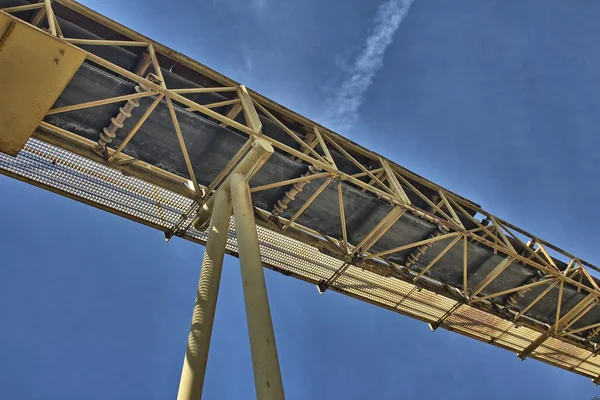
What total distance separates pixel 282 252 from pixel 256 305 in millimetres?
5243

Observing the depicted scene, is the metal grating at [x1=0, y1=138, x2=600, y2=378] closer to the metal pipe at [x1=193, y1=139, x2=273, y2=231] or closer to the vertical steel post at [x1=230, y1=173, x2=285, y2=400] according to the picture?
the metal pipe at [x1=193, y1=139, x2=273, y2=231]

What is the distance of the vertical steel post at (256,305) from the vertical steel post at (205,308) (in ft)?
1.43

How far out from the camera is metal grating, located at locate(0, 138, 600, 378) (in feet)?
30.7

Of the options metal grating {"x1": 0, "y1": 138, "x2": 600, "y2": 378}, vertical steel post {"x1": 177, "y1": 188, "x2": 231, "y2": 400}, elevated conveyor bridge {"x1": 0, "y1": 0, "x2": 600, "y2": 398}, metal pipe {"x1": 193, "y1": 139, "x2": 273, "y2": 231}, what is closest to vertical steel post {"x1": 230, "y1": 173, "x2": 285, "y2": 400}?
elevated conveyor bridge {"x1": 0, "y1": 0, "x2": 600, "y2": 398}

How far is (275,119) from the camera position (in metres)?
10.2

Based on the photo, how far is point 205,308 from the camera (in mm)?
6852

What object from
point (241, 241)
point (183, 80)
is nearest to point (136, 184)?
point (183, 80)

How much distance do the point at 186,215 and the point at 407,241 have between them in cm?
557

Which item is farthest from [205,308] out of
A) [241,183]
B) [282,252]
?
[282,252]

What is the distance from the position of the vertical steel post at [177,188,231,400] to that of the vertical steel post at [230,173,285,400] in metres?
0.44

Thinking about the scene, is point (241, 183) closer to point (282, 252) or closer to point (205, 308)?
point (205, 308)

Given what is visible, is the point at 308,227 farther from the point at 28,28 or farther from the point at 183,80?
the point at 28,28

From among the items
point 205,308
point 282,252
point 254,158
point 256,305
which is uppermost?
point 282,252

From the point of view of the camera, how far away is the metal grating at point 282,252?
934 cm
